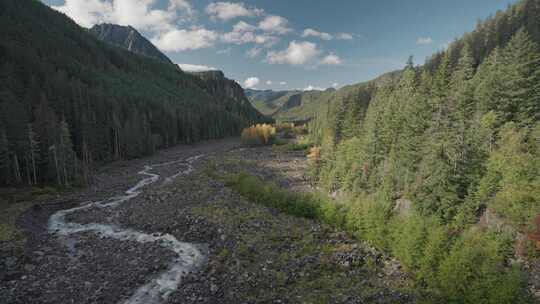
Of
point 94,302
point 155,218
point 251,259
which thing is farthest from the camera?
point 155,218

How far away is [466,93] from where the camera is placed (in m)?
48.5

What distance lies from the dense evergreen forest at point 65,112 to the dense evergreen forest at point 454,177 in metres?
56.7

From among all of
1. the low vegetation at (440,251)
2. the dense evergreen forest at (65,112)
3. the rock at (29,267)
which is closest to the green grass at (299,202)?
the low vegetation at (440,251)

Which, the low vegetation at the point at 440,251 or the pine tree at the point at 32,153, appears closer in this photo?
the low vegetation at the point at 440,251

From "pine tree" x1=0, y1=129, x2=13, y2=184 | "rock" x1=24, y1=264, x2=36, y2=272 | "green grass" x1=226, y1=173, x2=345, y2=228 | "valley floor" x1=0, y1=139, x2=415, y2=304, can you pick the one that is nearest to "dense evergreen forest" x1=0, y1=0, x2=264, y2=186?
"pine tree" x1=0, y1=129, x2=13, y2=184

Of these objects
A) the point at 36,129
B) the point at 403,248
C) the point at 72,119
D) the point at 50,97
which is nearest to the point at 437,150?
the point at 403,248

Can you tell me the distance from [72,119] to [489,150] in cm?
9669

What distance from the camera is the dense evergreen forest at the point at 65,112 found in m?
49.0

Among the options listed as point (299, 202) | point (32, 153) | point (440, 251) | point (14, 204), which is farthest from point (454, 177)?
point (32, 153)

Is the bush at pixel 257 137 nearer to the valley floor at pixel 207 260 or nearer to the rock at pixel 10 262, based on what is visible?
the valley floor at pixel 207 260

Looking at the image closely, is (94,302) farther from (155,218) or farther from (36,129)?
(36,129)

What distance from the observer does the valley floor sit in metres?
18.7

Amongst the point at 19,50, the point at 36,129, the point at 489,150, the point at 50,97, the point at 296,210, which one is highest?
the point at 19,50

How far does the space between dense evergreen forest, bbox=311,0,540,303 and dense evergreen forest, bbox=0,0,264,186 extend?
186 feet
